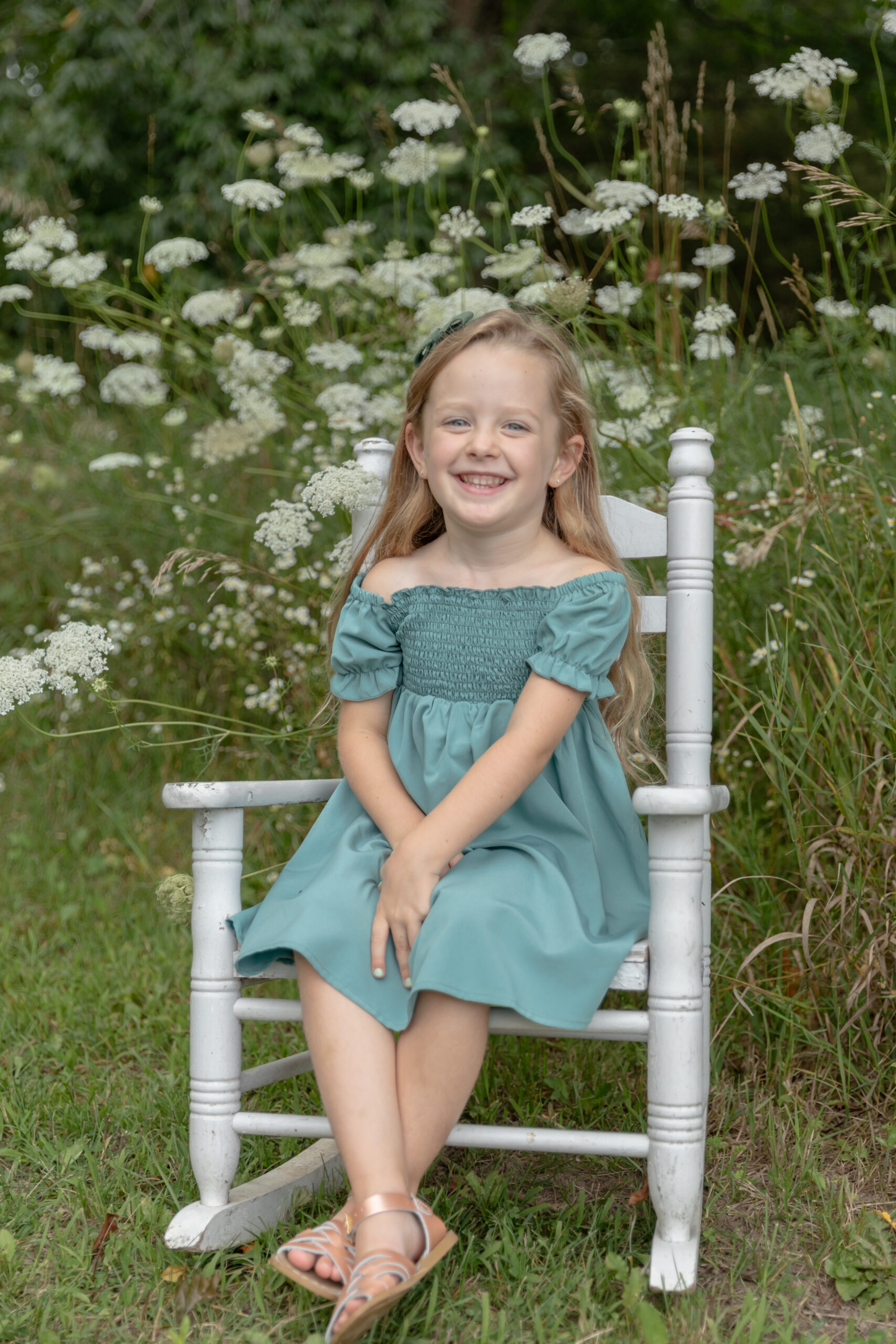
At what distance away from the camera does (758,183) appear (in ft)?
6.93

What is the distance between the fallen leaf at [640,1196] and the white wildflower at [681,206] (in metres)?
1.46

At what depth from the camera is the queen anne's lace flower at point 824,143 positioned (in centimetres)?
197

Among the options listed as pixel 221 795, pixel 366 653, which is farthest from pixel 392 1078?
pixel 366 653

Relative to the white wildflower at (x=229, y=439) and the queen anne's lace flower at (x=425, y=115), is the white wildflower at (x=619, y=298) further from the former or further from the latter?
the white wildflower at (x=229, y=439)

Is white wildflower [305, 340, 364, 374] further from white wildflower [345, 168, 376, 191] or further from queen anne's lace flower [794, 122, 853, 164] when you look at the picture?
queen anne's lace flower [794, 122, 853, 164]

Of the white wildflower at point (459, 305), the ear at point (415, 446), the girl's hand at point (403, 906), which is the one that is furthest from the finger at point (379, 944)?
the white wildflower at point (459, 305)

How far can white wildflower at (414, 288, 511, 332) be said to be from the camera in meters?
2.16

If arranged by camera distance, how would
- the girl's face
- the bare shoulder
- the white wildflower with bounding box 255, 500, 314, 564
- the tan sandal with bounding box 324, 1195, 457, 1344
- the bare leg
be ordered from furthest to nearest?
1. the white wildflower with bounding box 255, 500, 314, 564
2. the bare shoulder
3. the girl's face
4. the bare leg
5. the tan sandal with bounding box 324, 1195, 457, 1344

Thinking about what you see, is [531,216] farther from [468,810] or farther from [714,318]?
[468,810]

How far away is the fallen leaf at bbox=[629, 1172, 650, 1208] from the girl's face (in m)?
0.86

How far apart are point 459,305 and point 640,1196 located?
1.47 m

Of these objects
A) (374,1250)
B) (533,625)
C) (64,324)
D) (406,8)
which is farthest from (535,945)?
(64,324)

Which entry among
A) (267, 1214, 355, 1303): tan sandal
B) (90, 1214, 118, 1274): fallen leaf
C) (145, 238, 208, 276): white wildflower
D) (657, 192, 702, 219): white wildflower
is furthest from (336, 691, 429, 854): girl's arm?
(145, 238, 208, 276): white wildflower

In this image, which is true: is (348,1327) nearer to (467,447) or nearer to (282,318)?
(467,447)
